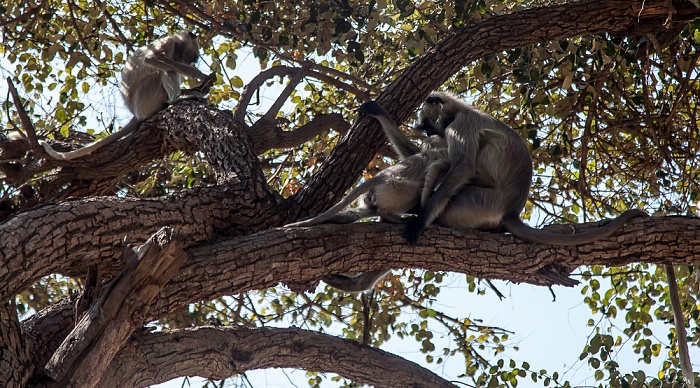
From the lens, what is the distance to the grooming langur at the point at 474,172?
13.1 ft

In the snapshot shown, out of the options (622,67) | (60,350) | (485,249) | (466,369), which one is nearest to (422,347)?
(466,369)

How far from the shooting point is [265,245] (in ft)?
11.3

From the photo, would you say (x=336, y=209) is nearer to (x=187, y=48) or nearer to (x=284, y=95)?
(x=284, y=95)

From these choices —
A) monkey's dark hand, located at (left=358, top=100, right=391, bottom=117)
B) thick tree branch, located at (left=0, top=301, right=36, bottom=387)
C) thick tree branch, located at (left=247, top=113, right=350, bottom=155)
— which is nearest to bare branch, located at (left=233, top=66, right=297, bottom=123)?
thick tree branch, located at (left=247, top=113, right=350, bottom=155)

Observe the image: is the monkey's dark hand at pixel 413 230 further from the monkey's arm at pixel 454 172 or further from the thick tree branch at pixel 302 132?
the thick tree branch at pixel 302 132

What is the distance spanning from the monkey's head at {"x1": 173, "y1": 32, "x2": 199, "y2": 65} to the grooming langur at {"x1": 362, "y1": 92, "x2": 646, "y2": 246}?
8.54 feet

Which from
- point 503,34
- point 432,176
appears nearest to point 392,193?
point 432,176

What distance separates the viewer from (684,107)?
5395mm

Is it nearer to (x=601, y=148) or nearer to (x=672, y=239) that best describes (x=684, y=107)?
(x=601, y=148)

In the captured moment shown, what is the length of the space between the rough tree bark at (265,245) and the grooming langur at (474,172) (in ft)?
0.47

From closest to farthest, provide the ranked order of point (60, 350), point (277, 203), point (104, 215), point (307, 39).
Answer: point (60, 350), point (104, 215), point (277, 203), point (307, 39)

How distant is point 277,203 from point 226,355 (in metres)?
0.88

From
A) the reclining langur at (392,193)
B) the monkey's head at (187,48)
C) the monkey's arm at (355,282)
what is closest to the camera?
the reclining langur at (392,193)

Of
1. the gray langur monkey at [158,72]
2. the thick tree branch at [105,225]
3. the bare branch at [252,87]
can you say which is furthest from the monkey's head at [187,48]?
the thick tree branch at [105,225]
